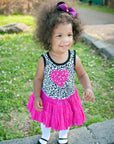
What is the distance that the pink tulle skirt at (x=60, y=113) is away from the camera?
1739mm

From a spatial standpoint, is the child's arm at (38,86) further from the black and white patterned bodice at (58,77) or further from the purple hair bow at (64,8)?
the purple hair bow at (64,8)

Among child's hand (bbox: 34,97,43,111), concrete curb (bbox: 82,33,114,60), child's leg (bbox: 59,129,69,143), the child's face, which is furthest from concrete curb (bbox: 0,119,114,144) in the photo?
concrete curb (bbox: 82,33,114,60)

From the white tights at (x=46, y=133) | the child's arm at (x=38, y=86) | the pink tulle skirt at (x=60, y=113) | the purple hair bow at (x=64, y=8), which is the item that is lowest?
the white tights at (x=46, y=133)

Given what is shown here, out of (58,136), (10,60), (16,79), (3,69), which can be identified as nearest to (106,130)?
(58,136)

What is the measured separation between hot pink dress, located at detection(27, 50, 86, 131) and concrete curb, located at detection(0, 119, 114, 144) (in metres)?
0.29

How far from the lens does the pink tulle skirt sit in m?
1.74

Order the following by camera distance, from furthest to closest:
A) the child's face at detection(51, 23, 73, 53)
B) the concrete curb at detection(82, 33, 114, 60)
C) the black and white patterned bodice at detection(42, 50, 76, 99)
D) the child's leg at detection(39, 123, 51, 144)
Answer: the concrete curb at detection(82, 33, 114, 60), the child's leg at detection(39, 123, 51, 144), the black and white patterned bodice at detection(42, 50, 76, 99), the child's face at detection(51, 23, 73, 53)

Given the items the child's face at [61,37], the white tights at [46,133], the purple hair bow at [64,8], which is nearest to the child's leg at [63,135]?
the white tights at [46,133]

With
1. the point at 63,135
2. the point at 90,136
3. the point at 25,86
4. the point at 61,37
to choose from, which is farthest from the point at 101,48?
the point at 61,37

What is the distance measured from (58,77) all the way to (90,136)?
831mm

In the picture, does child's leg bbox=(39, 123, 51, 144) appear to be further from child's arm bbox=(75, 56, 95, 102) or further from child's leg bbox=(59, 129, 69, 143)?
child's arm bbox=(75, 56, 95, 102)

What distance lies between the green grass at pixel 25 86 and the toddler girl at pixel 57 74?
0.60m

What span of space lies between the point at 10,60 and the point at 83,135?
2596 mm

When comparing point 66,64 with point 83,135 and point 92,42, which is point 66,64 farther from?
point 92,42
